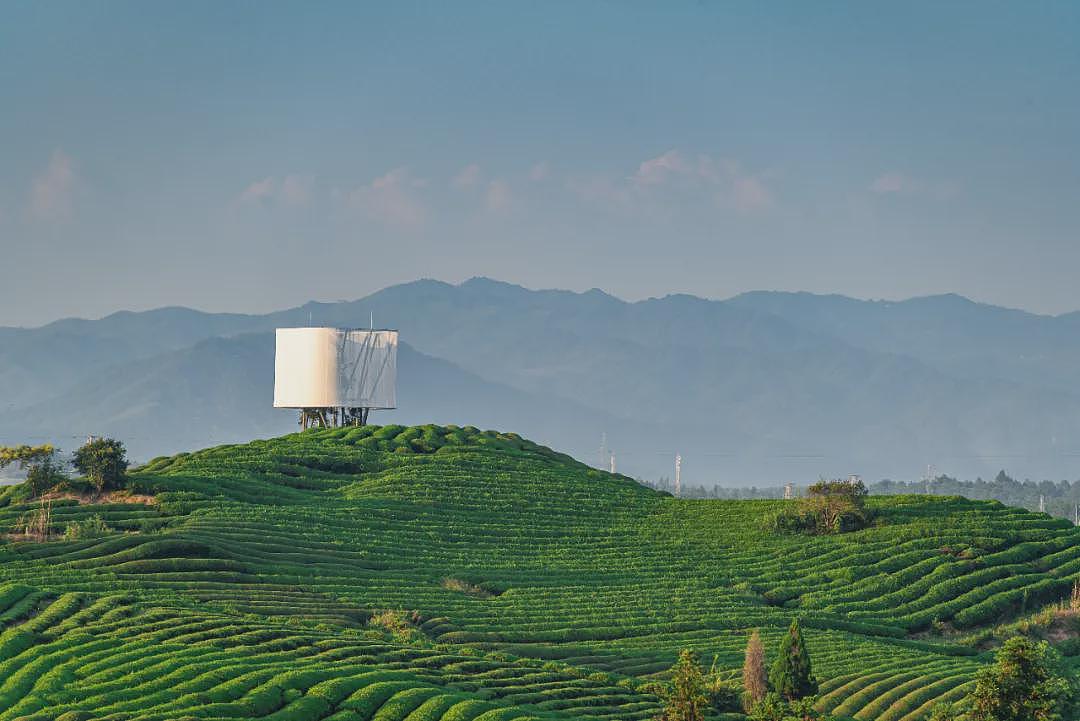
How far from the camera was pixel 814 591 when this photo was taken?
76.4m

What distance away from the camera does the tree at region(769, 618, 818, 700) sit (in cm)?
5291

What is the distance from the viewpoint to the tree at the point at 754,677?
177 ft

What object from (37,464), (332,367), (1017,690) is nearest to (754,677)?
(1017,690)

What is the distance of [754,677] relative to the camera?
54.5 meters

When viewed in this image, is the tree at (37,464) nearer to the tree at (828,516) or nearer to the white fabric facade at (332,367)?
the white fabric facade at (332,367)

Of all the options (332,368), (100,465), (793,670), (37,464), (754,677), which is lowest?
(754,677)

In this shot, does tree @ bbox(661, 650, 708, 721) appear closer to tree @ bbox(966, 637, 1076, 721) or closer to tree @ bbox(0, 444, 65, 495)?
tree @ bbox(966, 637, 1076, 721)

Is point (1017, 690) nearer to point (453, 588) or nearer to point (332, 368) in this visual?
point (453, 588)

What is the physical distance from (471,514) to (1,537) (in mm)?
26646

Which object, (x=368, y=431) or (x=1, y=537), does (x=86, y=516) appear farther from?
(x=368, y=431)

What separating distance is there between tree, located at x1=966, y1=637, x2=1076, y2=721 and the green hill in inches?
269

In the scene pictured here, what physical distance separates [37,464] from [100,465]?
14.7 ft

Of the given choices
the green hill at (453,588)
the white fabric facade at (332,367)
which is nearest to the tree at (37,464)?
the green hill at (453,588)

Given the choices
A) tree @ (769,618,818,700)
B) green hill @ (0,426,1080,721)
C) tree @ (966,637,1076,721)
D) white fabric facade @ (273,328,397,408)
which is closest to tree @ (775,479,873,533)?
green hill @ (0,426,1080,721)
